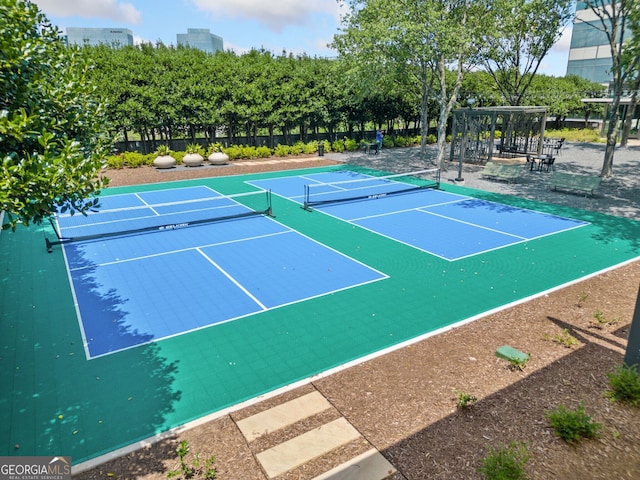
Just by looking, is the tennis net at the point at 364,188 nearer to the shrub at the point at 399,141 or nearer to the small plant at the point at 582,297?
the small plant at the point at 582,297

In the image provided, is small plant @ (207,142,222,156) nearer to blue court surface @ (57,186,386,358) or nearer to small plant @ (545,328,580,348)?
blue court surface @ (57,186,386,358)

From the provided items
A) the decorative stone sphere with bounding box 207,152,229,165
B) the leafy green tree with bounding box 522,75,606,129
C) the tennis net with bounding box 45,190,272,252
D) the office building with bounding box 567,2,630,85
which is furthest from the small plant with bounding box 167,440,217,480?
the office building with bounding box 567,2,630,85

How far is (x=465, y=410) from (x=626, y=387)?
90.0 inches

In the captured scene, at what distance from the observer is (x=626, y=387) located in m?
6.24

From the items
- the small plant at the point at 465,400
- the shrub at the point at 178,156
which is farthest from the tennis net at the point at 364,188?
the small plant at the point at 465,400

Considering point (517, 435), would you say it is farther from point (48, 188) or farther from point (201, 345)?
point (48, 188)

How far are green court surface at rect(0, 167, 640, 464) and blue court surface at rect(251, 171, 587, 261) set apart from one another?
896 millimetres

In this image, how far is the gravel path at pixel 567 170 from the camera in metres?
19.4

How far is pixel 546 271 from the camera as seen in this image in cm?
1209

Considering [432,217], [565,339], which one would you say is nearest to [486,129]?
[432,217]

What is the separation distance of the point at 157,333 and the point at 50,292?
398 cm

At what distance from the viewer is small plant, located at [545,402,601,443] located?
5.49 metres

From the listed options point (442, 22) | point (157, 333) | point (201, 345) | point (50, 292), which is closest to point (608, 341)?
point (201, 345)

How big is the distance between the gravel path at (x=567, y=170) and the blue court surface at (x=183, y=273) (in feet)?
40.8
